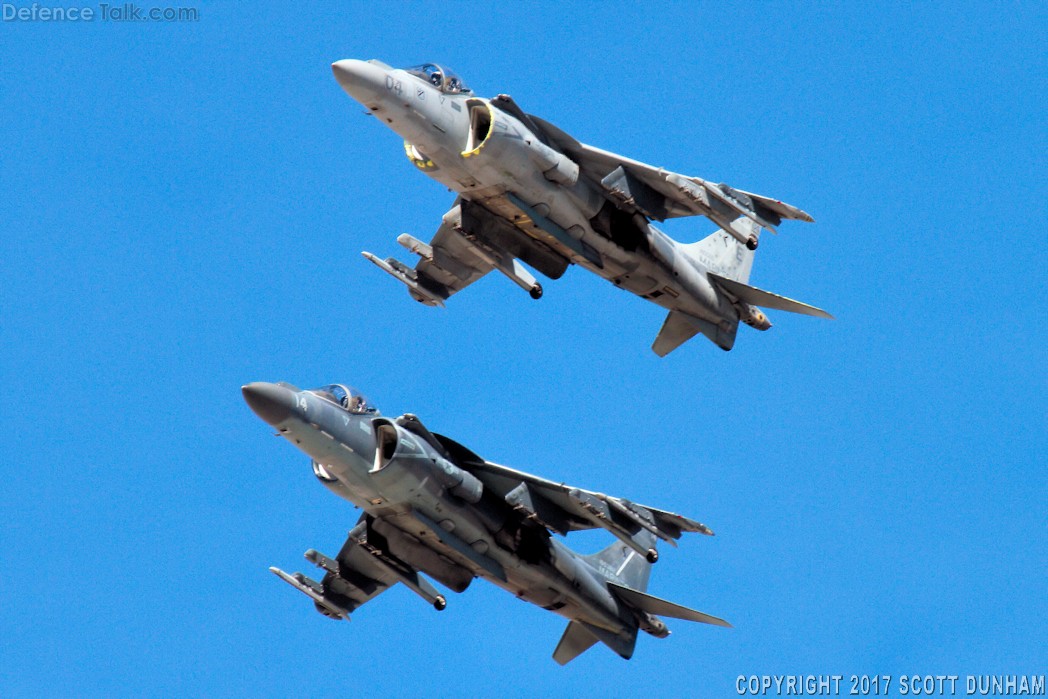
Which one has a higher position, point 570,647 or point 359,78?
point 359,78

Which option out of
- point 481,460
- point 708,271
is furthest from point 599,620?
point 708,271

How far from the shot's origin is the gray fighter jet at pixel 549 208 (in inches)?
1732

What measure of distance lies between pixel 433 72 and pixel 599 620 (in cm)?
1296

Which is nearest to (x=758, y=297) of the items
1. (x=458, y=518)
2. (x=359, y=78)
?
(x=458, y=518)

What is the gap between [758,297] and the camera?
1903 inches

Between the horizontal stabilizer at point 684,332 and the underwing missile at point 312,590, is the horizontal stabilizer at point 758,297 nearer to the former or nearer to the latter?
the horizontal stabilizer at point 684,332

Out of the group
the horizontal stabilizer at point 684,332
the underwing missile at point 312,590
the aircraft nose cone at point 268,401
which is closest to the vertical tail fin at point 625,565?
the horizontal stabilizer at point 684,332

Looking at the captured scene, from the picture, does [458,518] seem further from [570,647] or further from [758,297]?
[758,297]

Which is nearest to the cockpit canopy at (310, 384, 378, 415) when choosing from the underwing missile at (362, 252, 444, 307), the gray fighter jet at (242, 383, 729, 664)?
the gray fighter jet at (242, 383, 729, 664)

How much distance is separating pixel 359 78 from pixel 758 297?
36.4 feet

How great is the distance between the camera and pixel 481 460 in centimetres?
4575

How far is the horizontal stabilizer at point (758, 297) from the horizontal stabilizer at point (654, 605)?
23.6 ft

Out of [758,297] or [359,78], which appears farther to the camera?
[758,297]

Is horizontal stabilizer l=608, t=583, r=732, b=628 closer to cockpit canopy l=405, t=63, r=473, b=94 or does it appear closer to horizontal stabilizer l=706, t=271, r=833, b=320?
horizontal stabilizer l=706, t=271, r=833, b=320
